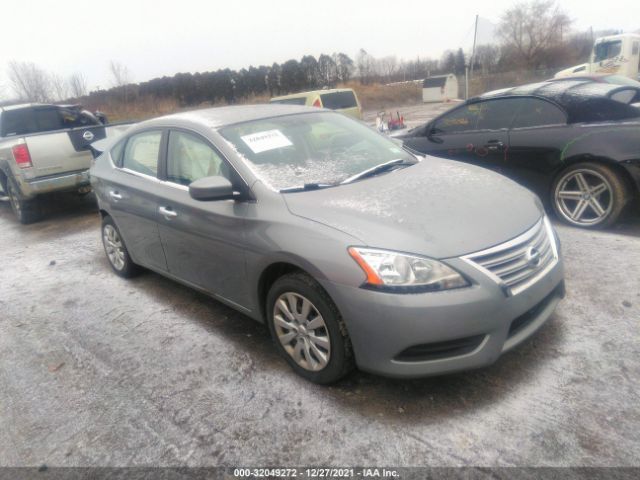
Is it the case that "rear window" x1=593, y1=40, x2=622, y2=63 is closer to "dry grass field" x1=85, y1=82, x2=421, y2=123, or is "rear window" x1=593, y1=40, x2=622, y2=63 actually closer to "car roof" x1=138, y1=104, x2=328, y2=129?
"dry grass field" x1=85, y1=82, x2=421, y2=123

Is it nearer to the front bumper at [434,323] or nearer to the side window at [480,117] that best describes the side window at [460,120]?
the side window at [480,117]

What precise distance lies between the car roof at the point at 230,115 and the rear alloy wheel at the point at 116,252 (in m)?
1.25

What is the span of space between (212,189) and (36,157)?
5414mm

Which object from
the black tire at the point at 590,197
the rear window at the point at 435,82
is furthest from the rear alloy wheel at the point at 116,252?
the rear window at the point at 435,82

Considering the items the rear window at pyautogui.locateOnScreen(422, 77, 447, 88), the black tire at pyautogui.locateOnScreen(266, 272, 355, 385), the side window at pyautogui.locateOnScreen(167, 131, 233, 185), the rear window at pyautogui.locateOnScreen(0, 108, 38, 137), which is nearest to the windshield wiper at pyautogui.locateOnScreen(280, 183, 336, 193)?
the side window at pyautogui.locateOnScreen(167, 131, 233, 185)

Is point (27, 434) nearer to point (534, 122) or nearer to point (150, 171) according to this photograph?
point (150, 171)

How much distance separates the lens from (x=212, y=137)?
3.19 metres

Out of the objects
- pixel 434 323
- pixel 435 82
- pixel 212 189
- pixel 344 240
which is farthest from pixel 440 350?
pixel 435 82

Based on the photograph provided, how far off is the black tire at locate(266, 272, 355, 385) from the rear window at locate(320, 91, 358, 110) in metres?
12.2

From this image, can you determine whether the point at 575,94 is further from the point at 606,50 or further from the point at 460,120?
the point at 606,50

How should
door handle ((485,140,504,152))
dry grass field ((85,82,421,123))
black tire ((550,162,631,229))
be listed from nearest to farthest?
black tire ((550,162,631,229))
door handle ((485,140,504,152))
dry grass field ((85,82,421,123))

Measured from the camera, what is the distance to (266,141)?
3.23 meters

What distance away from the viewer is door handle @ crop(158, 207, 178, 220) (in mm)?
3457

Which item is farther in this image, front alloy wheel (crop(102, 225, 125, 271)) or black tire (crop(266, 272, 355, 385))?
front alloy wheel (crop(102, 225, 125, 271))
